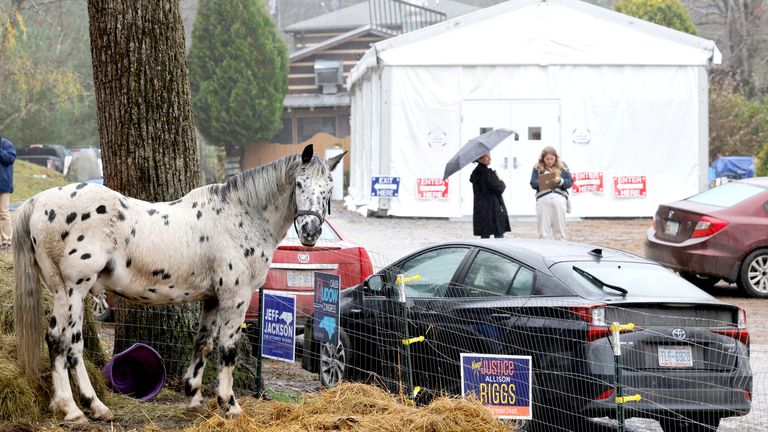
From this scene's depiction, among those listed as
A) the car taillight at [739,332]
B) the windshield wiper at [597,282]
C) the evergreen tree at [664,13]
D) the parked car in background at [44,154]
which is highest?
the evergreen tree at [664,13]

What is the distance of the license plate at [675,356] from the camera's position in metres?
7.57

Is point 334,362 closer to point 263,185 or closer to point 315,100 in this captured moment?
point 263,185

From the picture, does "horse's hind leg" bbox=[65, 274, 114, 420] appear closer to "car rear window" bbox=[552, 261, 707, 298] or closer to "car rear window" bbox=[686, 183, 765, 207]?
"car rear window" bbox=[552, 261, 707, 298]

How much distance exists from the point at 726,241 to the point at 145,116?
948cm

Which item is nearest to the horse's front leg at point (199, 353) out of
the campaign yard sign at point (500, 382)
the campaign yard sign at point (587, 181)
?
the campaign yard sign at point (500, 382)

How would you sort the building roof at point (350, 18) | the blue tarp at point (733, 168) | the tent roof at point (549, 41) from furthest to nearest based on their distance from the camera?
the building roof at point (350, 18) < the blue tarp at point (733, 168) < the tent roof at point (549, 41)

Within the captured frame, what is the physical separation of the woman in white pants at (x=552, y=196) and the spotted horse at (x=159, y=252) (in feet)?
33.2

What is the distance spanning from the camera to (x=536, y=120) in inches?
1113

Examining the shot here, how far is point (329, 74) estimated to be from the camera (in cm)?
5594

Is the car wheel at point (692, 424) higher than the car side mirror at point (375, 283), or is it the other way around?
the car side mirror at point (375, 283)

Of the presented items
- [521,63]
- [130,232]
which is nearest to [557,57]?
[521,63]

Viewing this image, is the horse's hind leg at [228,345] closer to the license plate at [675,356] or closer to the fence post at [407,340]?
the fence post at [407,340]

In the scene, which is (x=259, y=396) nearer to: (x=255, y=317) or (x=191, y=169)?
(x=191, y=169)

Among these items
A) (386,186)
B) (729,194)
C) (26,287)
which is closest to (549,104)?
(386,186)
